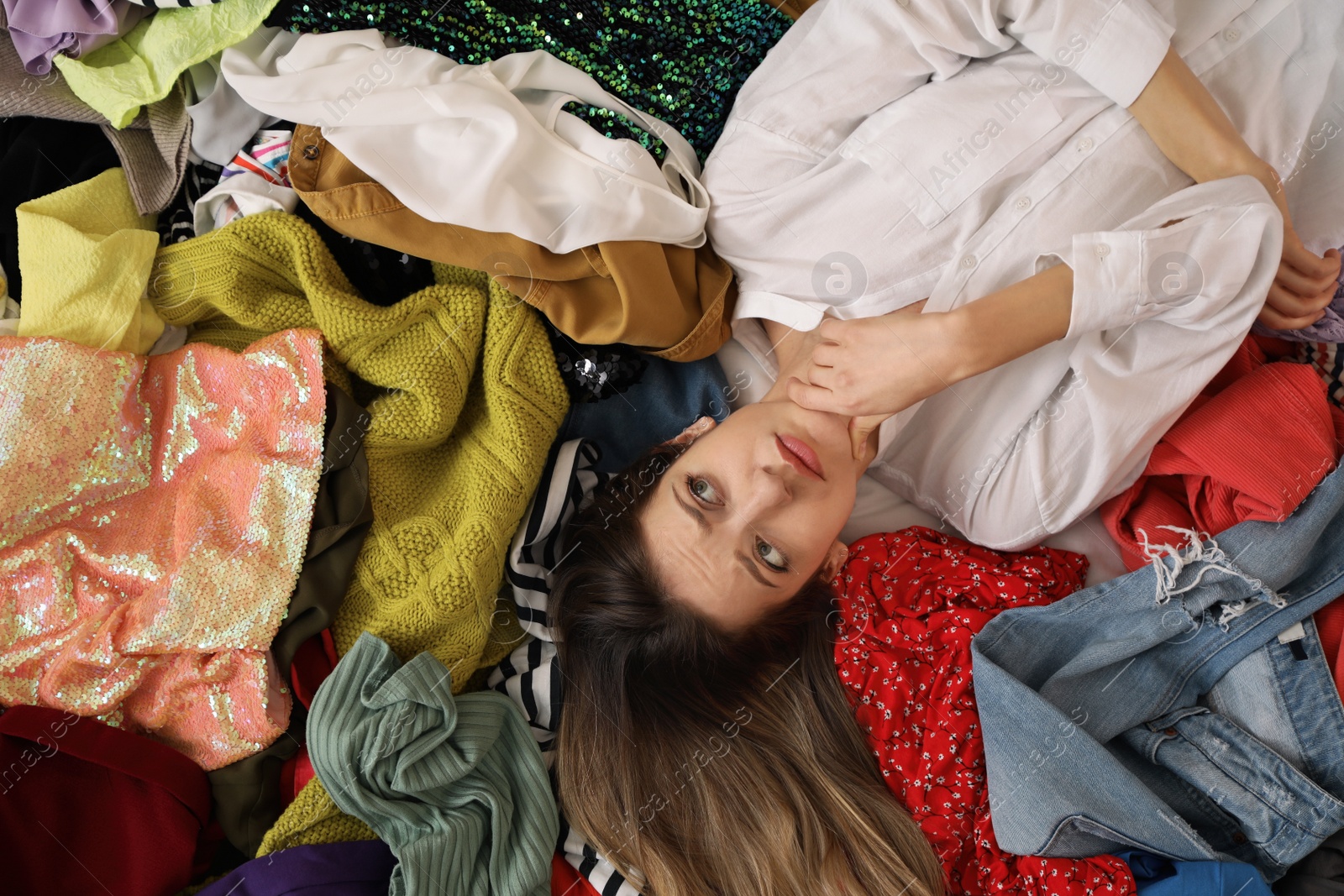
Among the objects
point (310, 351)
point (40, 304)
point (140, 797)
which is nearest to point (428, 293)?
point (310, 351)

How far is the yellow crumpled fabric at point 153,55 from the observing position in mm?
981

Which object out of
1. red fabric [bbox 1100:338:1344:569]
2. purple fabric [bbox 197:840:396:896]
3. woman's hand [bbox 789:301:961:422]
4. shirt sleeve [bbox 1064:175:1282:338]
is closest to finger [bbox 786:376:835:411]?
woman's hand [bbox 789:301:961:422]

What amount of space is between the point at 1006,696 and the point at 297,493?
0.84 metres

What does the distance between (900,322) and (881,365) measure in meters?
0.05

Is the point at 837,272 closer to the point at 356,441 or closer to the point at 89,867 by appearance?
the point at 356,441

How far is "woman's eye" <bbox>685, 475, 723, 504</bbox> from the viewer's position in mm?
968

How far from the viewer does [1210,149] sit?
0.98m

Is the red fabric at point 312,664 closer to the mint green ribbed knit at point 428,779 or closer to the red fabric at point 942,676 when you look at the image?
the mint green ribbed knit at point 428,779

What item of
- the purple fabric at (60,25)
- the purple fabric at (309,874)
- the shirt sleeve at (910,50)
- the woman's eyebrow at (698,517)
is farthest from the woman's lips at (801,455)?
the purple fabric at (60,25)

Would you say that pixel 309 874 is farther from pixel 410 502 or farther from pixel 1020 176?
pixel 1020 176

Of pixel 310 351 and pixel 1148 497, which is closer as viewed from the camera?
pixel 310 351

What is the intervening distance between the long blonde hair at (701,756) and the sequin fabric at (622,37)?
1.47ft

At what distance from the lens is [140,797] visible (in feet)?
2.99

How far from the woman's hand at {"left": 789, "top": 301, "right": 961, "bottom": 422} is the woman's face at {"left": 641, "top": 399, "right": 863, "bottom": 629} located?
0.03 m
